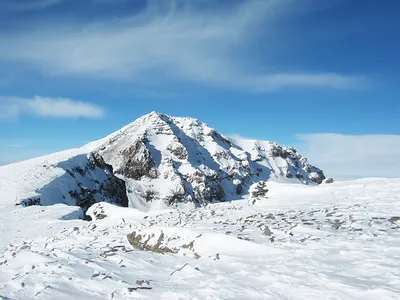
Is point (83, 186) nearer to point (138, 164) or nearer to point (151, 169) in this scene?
point (138, 164)

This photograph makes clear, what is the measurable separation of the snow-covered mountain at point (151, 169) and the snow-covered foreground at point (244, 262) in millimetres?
42225

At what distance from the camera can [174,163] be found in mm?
138875

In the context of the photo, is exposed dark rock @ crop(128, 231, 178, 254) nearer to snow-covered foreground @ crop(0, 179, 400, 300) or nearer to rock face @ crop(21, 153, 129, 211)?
snow-covered foreground @ crop(0, 179, 400, 300)

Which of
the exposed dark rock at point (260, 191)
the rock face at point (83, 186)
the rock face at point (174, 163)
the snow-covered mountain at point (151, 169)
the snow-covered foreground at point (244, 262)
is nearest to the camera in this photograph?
the snow-covered foreground at point (244, 262)

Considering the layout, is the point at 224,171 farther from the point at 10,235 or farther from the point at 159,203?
Result: the point at 10,235

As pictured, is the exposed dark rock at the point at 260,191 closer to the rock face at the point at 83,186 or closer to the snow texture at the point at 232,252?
the snow texture at the point at 232,252

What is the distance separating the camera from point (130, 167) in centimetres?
13338

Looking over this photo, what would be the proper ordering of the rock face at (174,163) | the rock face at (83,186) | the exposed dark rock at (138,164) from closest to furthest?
the rock face at (83,186), the rock face at (174,163), the exposed dark rock at (138,164)

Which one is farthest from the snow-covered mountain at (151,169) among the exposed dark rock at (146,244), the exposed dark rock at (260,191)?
the exposed dark rock at (146,244)

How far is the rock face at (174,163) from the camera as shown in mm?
126188

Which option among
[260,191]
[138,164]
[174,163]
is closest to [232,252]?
[260,191]

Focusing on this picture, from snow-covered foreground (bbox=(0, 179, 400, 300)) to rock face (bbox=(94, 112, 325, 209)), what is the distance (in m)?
106

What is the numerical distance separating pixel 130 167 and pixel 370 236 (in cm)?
12676

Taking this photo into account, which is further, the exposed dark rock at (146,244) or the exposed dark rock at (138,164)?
the exposed dark rock at (138,164)
